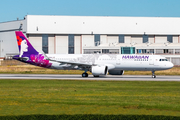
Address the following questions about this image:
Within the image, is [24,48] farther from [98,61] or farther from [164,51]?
[164,51]

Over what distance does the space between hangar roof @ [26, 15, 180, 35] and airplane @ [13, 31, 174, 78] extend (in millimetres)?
60872

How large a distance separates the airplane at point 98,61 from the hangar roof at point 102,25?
60.9 m

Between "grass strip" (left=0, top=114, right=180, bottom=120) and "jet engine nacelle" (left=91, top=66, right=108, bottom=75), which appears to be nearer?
"grass strip" (left=0, top=114, right=180, bottom=120)

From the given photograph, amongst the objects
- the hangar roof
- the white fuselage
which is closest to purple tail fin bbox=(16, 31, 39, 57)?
the white fuselage

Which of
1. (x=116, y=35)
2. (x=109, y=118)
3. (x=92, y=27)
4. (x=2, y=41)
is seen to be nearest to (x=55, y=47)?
(x=92, y=27)

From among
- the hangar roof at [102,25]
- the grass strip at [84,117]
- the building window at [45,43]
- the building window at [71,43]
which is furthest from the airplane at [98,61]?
the building window at [71,43]

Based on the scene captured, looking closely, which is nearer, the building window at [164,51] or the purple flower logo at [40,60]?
the purple flower logo at [40,60]

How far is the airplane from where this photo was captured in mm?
47906

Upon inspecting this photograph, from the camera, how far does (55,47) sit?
4434 inches

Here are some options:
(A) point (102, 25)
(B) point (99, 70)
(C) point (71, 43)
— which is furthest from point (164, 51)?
(B) point (99, 70)

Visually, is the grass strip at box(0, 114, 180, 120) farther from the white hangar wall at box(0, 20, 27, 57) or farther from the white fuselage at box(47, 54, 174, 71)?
the white hangar wall at box(0, 20, 27, 57)

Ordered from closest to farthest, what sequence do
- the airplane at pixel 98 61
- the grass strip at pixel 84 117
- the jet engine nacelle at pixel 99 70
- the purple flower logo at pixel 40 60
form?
1. the grass strip at pixel 84 117
2. the jet engine nacelle at pixel 99 70
3. the airplane at pixel 98 61
4. the purple flower logo at pixel 40 60

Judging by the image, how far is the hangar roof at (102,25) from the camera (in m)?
112

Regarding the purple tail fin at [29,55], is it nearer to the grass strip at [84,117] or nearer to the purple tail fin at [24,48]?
the purple tail fin at [24,48]
